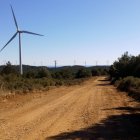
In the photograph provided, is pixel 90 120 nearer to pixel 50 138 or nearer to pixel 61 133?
pixel 61 133

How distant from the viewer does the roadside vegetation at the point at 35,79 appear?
3684cm

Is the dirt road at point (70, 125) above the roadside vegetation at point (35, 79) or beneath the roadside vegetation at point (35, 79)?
beneath

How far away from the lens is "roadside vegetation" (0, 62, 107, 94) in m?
36.8

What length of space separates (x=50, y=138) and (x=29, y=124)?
10.4 feet

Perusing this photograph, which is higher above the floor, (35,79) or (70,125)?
(35,79)

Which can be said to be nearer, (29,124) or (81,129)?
(81,129)

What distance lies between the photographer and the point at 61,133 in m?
12.4

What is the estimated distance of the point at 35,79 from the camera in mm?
55969

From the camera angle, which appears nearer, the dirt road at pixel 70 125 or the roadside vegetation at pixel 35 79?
the dirt road at pixel 70 125

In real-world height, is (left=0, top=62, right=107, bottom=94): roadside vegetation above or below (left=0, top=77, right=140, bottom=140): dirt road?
above

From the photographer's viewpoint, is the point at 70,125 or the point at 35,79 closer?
the point at 70,125

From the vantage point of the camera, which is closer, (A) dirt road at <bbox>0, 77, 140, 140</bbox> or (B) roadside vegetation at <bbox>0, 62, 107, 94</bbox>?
(A) dirt road at <bbox>0, 77, 140, 140</bbox>

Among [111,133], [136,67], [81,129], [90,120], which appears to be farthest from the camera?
[136,67]

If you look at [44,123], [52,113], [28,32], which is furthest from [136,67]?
A: [44,123]
